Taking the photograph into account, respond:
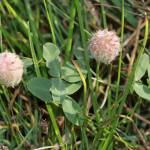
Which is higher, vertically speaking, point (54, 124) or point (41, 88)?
point (41, 88)

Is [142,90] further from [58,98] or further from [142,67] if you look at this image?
[58,98]

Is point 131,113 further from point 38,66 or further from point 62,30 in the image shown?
point 62,30

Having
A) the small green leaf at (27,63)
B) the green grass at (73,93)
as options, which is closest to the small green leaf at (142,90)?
the green grass at (73,93)

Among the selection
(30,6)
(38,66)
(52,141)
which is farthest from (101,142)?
(30,6)

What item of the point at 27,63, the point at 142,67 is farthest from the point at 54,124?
the point at 142,67

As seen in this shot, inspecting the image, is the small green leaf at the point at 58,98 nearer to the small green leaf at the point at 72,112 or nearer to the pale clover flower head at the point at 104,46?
the small green leaf at the point at 72,112

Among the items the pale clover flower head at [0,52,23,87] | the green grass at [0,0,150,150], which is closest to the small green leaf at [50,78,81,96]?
the green grass at [0,0,150,150]
